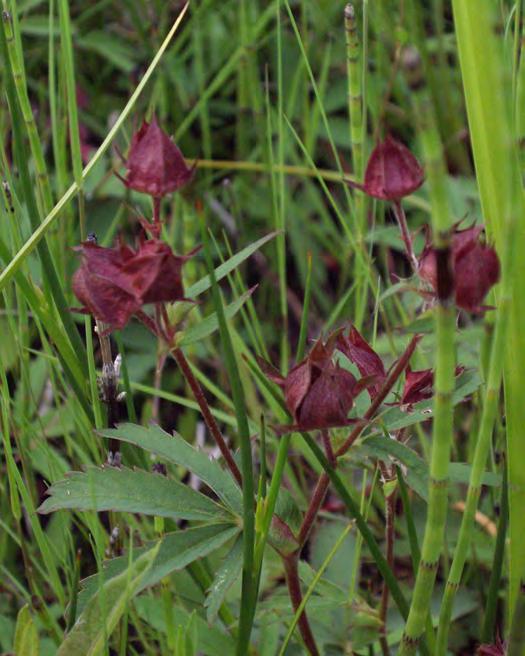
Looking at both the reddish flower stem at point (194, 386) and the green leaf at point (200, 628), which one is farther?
the green leaf at point (200, 628)

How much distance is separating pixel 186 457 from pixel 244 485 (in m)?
0.13

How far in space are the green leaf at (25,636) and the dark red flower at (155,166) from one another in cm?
41

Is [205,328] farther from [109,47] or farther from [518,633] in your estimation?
[109,47]

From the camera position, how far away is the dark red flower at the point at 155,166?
79 centimetres

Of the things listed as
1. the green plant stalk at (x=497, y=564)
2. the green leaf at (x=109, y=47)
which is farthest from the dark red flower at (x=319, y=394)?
the green leaf at (x=109, y=47)

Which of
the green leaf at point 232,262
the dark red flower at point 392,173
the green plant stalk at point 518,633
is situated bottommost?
the green plant stalk at point 518,633

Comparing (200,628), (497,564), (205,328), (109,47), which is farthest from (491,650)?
(109,47)

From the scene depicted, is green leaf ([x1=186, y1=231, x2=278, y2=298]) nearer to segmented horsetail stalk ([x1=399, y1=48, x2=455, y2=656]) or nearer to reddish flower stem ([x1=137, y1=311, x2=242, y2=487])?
reddish flower stem ([x1=137, y1=311, x2=242, y2=487])

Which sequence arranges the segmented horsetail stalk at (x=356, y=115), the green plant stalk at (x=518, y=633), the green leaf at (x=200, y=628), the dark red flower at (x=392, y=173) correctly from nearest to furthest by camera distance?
1. the green plant stalk at (x=518, y=633)
2. the dark red flower at (x=392, y=173)
3. the green leaf at (x=200, y=628)
4. the segmented horsetail stalk at (x=356, y=115)

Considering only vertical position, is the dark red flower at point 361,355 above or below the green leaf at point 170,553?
above

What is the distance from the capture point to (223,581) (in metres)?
0.83

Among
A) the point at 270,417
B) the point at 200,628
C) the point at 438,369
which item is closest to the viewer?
the point at 438,369

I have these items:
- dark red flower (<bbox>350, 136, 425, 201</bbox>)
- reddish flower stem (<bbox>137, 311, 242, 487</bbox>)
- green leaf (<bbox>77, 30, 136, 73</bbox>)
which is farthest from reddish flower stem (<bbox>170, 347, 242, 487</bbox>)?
green leaf (<bbox>77, 30, 136, 73</bbox>)

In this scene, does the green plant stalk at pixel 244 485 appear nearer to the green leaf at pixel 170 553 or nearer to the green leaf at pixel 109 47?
the green leaf at pixel 170 553
